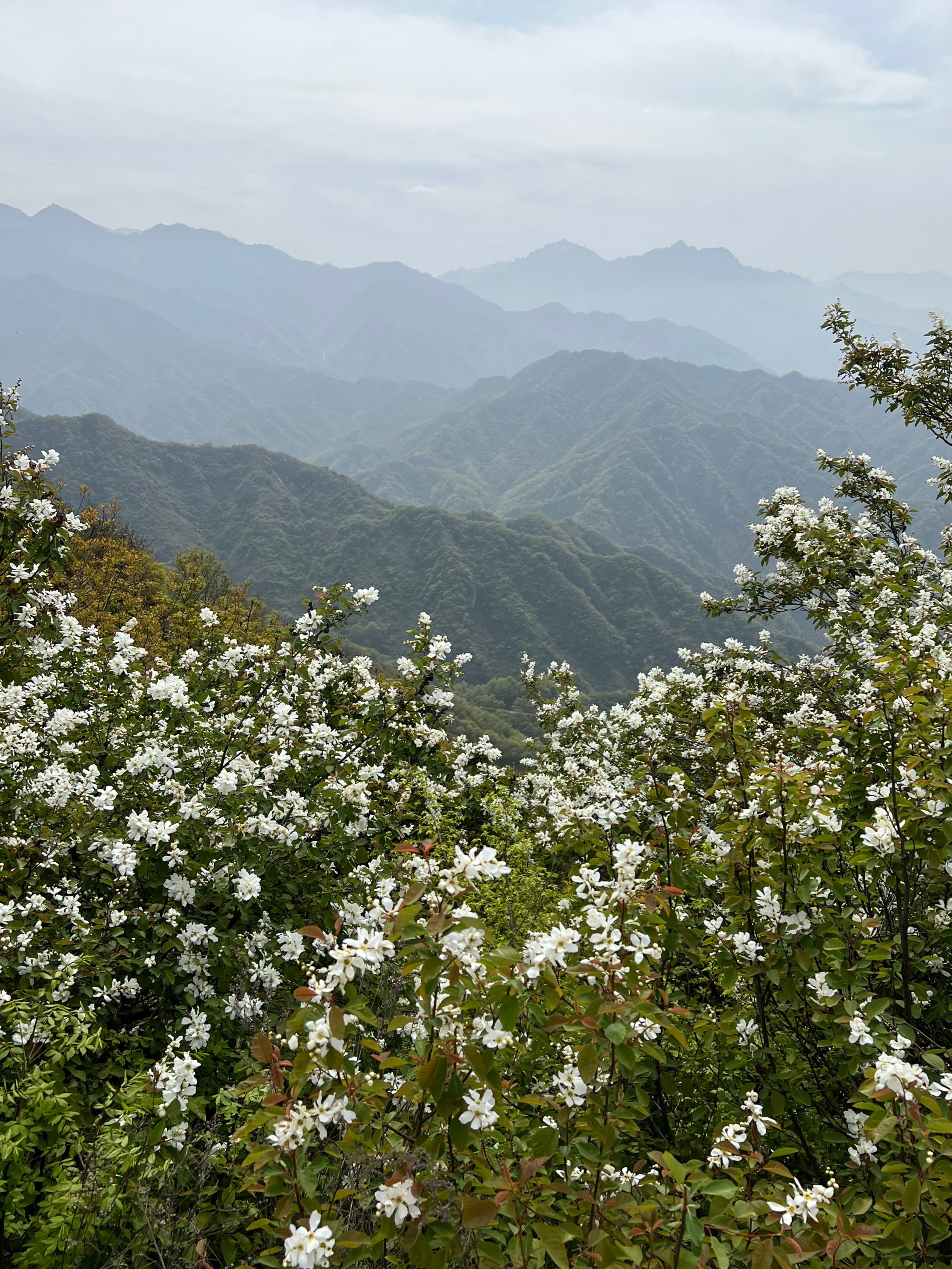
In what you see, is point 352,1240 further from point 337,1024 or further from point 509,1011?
point 509,1011

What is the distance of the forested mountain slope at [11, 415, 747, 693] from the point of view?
123000 mm

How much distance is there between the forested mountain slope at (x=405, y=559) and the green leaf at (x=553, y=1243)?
356 ft

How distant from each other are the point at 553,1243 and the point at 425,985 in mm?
787

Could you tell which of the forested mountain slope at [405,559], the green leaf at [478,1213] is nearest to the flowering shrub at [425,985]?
the green leaf at [478,1213]

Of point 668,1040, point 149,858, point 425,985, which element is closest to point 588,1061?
point 425,985

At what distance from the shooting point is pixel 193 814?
428cm

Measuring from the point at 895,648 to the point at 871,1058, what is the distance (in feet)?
12.5

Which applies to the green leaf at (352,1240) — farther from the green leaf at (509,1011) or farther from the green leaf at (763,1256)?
the green leaf at (763,1256)

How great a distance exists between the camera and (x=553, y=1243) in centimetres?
197

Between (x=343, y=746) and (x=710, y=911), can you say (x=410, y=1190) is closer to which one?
(x=710, y=911)

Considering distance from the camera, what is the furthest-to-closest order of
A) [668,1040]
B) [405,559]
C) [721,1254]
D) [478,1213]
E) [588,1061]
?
[405,559]
[668,1040]
[588,1061]
[721,1254]
[478,1213]

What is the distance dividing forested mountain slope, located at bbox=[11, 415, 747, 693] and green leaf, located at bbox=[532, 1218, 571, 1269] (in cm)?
10837

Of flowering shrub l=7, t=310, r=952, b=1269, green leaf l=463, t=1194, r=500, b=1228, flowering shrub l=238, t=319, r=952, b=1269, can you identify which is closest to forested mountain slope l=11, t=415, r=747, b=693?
flowering shrub l=7, t=310, r=952, b=1269

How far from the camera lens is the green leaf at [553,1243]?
1924mm
